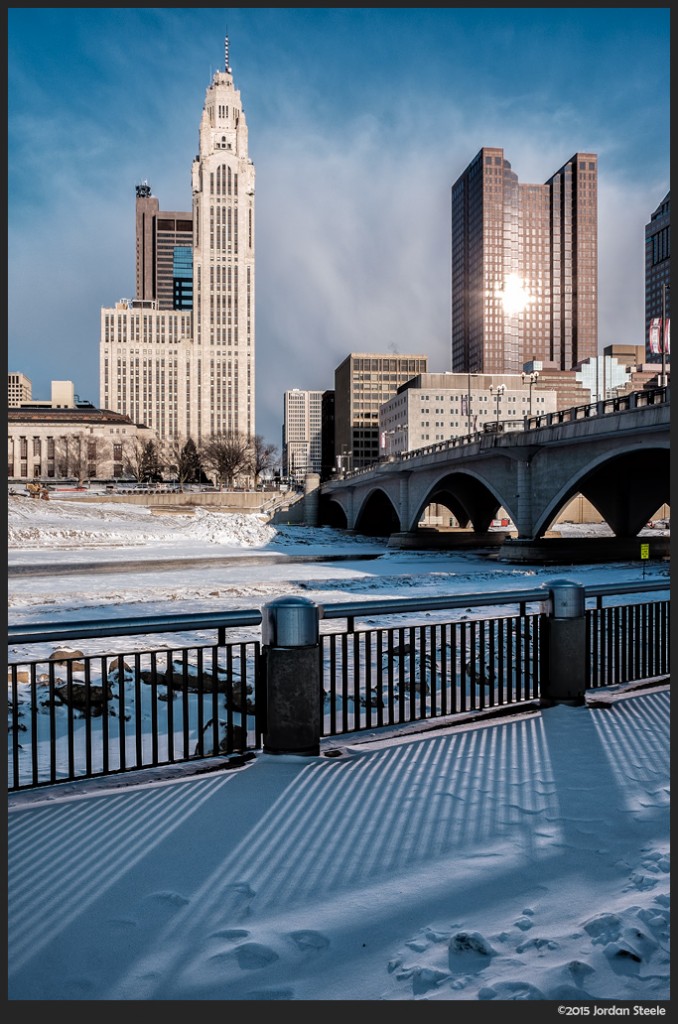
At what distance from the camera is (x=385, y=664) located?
13.0m

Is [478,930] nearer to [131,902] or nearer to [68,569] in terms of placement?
[131,902]

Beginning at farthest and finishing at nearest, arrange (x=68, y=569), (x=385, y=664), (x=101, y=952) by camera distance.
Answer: (x=68, y=569)
(x=385, y=664)
(x=101, y=952)

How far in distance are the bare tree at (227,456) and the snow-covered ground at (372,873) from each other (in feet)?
388

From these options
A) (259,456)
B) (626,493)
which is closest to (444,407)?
(259,456)

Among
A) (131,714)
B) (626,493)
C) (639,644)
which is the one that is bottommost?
(131,714)

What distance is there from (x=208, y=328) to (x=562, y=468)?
519 feet

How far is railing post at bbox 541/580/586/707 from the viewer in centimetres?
672

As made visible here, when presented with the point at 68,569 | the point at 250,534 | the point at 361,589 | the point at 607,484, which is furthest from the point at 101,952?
the point at 250,534

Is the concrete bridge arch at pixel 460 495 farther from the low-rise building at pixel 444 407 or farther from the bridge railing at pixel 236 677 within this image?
the low-rise building at pixel 444 407

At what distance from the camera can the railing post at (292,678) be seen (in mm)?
5355

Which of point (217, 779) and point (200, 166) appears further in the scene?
point (200, 166)

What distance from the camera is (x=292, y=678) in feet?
17.6

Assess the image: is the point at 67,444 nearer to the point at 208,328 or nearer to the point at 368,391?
the point at 208,328

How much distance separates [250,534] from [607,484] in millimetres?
28425
